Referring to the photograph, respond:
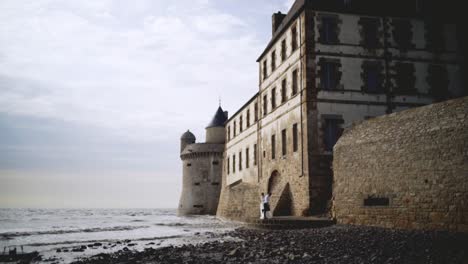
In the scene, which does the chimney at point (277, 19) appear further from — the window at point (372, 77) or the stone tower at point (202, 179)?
the stone tower at point (202, 179)

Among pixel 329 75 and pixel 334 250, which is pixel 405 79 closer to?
pixel 329 75

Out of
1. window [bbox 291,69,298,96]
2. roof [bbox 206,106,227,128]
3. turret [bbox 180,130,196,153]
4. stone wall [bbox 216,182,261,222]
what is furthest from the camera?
turret [bbox 180,130,196,153]

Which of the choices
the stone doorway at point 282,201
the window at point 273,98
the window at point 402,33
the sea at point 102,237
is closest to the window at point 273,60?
the window at point 273,98

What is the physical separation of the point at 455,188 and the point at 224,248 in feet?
25.5

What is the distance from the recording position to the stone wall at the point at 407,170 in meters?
13.2

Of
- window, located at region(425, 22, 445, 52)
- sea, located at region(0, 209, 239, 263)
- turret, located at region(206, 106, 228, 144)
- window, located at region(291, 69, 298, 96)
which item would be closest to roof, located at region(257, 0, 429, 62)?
window, located at region(425, 22, 445, 52)

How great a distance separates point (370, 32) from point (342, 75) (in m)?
3.15

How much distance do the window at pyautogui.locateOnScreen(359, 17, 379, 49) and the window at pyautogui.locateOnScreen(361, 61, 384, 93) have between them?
1.09 m

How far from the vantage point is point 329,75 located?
23.2 metres

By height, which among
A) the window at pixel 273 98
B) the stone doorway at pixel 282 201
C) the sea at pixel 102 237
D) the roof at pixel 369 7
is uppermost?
the roof at pixel 369 7

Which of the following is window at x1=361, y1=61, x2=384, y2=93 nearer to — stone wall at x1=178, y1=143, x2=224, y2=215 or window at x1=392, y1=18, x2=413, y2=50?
window at x1=392, y1=18, x2=413, y2=50

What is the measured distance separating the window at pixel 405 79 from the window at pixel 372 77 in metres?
1.02

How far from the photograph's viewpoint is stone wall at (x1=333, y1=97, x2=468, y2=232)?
13164mm

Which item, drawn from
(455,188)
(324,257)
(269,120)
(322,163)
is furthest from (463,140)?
(269,120)
